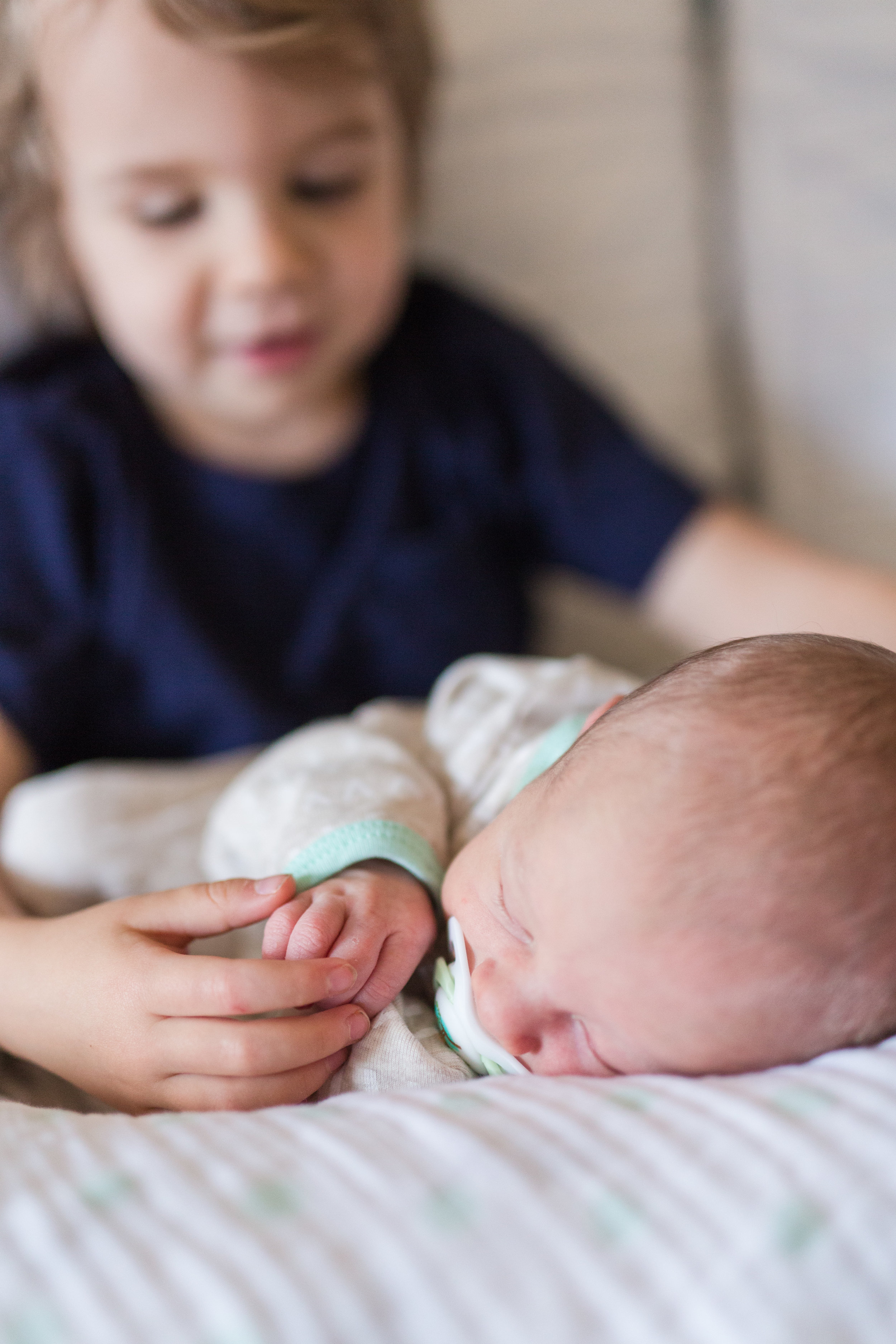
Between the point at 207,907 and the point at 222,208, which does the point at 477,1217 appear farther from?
the point at 222,208

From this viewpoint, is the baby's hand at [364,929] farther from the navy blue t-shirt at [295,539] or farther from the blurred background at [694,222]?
the blurred background at [694,222]

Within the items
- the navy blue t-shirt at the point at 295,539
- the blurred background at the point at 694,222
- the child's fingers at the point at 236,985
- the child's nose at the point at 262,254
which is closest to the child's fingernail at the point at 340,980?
the child's fingers at the point at 236,985

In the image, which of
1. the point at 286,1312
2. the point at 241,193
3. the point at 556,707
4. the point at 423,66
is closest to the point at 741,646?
the point at 556,707

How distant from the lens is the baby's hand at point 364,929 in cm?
52

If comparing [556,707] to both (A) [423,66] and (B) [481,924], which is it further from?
(A) [423,66]

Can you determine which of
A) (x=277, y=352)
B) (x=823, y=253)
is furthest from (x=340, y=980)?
(x=823, y=253)

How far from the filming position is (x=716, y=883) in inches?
17.8

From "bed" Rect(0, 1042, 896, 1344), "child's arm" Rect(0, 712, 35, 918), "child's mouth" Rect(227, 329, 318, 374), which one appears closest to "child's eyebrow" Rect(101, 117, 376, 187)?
"child's mouth" Rect(227, 329, 318, 374)

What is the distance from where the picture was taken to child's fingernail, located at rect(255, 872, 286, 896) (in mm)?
533

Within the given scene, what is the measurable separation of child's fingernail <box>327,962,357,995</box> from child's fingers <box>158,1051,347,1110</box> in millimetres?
39

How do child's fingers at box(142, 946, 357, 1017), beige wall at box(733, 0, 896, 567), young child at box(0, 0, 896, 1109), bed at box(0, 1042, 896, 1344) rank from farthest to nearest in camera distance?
beige wall at box(733, 0, 896, 567) → young child at box(0, 0, 896, 1109) → child's fingers at box(142, 946, 357, 1017) → bed at box(0, 1042, 896, 1344)

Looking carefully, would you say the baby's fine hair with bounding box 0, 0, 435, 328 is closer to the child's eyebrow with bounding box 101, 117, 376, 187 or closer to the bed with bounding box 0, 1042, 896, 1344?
the child's eyebrow with bounding box 101, 117, 376, 187

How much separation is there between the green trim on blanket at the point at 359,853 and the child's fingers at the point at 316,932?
0.09ft

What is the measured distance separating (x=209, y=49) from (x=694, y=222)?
0.58 meters
